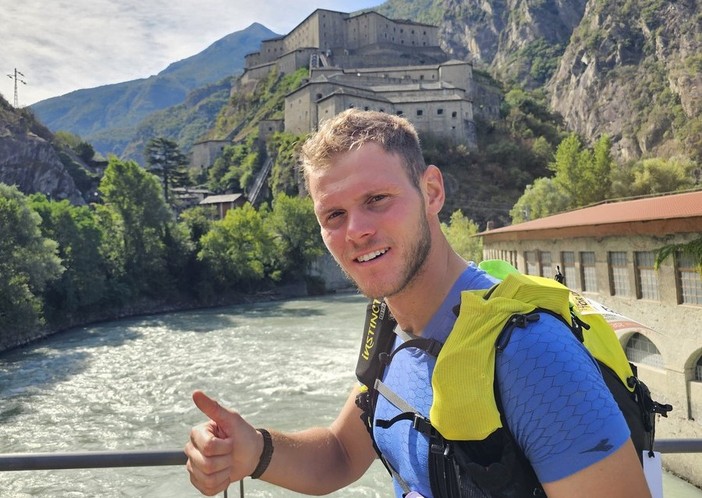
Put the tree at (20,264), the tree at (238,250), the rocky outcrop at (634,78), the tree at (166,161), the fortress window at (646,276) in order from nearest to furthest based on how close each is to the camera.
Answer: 1. the fortress window at (646,276)
2. the tree at (20,264)
3. the tree at (238,250)
4. the tree at (166,161)
5. the rocky outcrop at (634,78)

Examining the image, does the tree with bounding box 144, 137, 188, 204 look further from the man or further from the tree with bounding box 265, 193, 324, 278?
the man

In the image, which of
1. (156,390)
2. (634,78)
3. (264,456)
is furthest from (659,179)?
(634,78)

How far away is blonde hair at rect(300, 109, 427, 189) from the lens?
153 cm

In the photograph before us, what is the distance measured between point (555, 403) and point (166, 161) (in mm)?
71222

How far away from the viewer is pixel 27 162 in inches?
2055

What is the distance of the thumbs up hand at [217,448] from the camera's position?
5.12ft

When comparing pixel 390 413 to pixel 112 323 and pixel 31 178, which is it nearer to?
pixel 112 323

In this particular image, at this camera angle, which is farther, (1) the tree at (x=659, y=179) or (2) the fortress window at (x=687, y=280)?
(1) the tree at (x=659, y=179)

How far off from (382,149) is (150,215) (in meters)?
41.0

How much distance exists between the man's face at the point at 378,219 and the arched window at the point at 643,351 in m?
11.3

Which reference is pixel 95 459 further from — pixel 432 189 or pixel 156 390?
pixel 156 390

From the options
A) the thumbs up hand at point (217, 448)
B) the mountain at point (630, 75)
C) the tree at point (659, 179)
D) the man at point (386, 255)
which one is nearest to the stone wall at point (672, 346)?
the man at point (386, 255)

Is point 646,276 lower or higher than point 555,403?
lower

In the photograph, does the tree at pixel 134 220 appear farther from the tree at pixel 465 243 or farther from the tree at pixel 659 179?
the tree at pixel 659 179
